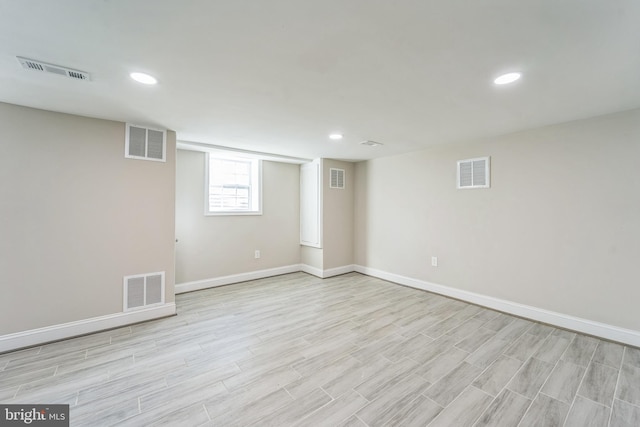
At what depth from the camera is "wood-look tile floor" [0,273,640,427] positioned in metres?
1.66

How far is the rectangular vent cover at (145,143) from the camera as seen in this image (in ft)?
9.58

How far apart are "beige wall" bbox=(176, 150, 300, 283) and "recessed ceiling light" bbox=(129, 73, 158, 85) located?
2.22 meters

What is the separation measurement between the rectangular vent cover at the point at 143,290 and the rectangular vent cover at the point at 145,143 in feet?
4.68

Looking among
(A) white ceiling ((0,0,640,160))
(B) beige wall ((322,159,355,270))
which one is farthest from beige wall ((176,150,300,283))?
(A) white ceiling ((0,0,640,160))

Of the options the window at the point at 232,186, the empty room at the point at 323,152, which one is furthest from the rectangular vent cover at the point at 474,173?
the window at the point at 232,186

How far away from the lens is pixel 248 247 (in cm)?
471

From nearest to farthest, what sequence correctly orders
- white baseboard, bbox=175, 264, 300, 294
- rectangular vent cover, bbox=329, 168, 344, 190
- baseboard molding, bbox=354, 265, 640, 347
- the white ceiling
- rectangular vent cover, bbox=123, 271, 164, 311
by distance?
the white ceiling, baseboard molding, bbox=354, 265, 640, 347, rectangular vent cover, bbox=123, 271, 164, 311, white baseboard, bbox=175, 264, 300, 294, rectangular vent cover, bbox=329, 168, 344, 190

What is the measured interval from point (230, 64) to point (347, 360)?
8.34 feet

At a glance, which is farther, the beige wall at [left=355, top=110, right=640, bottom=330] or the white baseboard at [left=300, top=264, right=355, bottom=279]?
the white baseboard at [left=300, top=264, right=355, bottom=279]

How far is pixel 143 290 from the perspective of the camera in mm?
3006

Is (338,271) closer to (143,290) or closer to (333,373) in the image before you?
(333,373)

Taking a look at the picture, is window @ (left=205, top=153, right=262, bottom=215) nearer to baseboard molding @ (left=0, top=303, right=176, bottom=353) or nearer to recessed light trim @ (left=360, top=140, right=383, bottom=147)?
baseboard molding @ (left=0, top=303, right=176, bottom=353)

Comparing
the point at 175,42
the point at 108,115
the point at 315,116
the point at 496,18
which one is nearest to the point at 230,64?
the point at 175,42

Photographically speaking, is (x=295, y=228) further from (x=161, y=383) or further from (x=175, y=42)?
(x=175, y=42)
